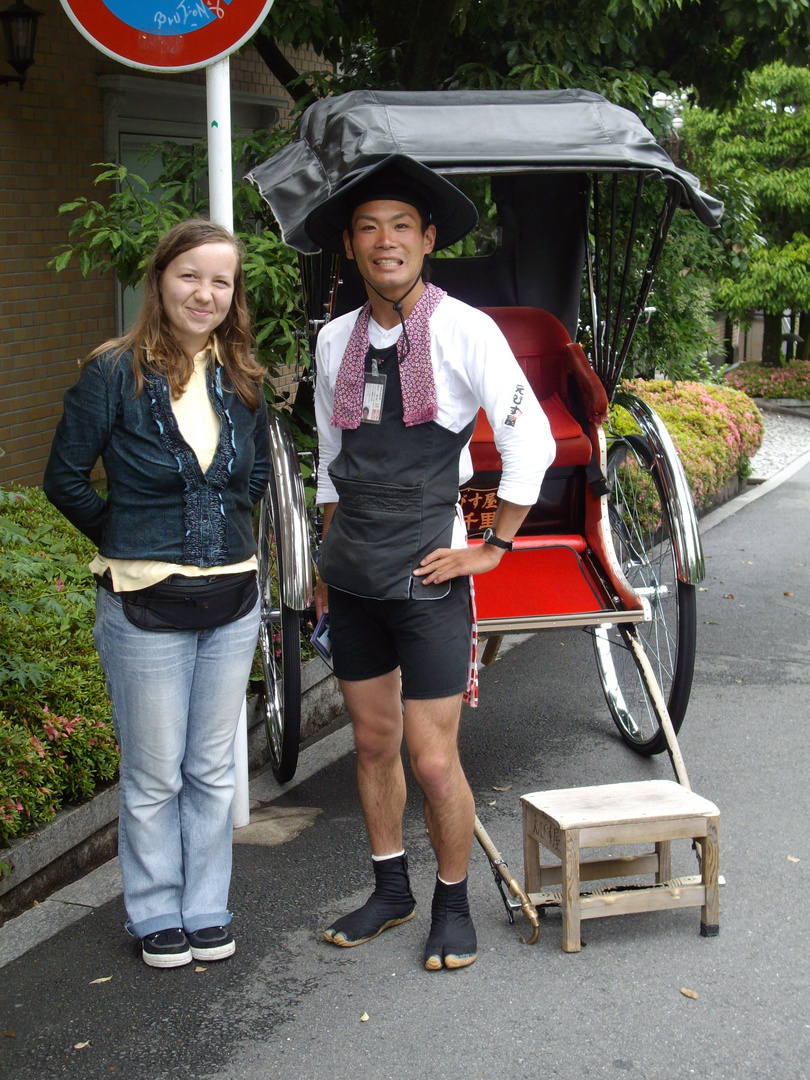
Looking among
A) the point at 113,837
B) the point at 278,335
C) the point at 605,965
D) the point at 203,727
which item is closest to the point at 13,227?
the point at 278,335

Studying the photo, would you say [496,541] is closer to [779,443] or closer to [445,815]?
[445,815]

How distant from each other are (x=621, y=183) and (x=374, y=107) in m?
3.60

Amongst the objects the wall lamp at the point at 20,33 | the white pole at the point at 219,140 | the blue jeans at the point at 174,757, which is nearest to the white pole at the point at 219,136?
the white pole at the point at 219,140

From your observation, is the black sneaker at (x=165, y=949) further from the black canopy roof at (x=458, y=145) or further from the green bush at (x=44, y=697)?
the black canopy roof at (x=458, y=145)

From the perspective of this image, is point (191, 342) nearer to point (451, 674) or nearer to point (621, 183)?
point (451, 674)

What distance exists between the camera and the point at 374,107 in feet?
13.3

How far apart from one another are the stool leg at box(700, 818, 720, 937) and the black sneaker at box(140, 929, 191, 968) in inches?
56.1

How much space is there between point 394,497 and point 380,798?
0.85 meters

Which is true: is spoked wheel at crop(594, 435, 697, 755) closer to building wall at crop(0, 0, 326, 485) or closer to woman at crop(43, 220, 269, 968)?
woman at crop(43, 220, 269, 968)

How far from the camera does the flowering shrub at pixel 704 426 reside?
945 centimetres

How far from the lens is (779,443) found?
1499 centimetres

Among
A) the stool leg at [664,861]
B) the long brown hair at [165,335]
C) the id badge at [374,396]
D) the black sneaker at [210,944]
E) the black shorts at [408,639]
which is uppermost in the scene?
the long brown hair at [165,335]

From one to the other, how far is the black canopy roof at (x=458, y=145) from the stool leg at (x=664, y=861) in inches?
81.9

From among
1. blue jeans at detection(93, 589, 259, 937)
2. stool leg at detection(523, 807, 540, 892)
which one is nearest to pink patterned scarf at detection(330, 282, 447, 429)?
blue jeans at detection(93, 589, 259, 937)
